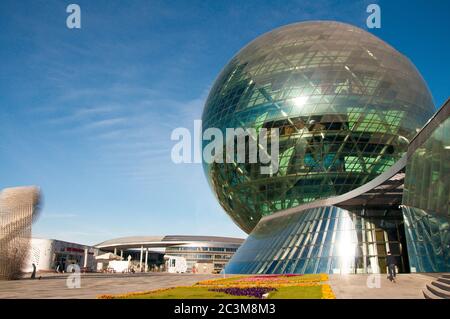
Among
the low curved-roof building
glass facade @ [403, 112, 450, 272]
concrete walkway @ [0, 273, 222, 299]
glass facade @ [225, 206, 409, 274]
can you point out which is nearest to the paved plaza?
concrete walkway @ [0, 273, 222, 299]

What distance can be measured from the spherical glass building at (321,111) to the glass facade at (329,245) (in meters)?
3.32

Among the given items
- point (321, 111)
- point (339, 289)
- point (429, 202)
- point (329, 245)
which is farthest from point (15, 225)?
point (429, 202)

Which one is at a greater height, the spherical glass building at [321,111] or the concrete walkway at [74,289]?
the spherical glass building at [321,111]

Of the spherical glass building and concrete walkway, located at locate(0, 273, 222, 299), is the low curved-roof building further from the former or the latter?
concrete walkway, located at locate(0, 273, 222, 299)

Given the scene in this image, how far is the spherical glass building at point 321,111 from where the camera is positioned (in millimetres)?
31297

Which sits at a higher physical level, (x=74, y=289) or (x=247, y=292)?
(x=247, y=292)

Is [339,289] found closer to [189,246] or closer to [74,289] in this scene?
[74,289]

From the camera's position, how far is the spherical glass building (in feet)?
103

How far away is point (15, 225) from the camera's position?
95.1ft

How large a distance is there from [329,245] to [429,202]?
1024 cm

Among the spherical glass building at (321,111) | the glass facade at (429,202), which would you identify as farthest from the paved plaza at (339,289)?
the spherical glass building at (321,111)

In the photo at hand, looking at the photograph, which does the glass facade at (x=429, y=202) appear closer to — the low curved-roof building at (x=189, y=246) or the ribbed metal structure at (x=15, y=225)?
the ribbed metal structure at (x=15, y=225)

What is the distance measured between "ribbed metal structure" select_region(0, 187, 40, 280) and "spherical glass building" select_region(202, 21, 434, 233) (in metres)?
16.5
